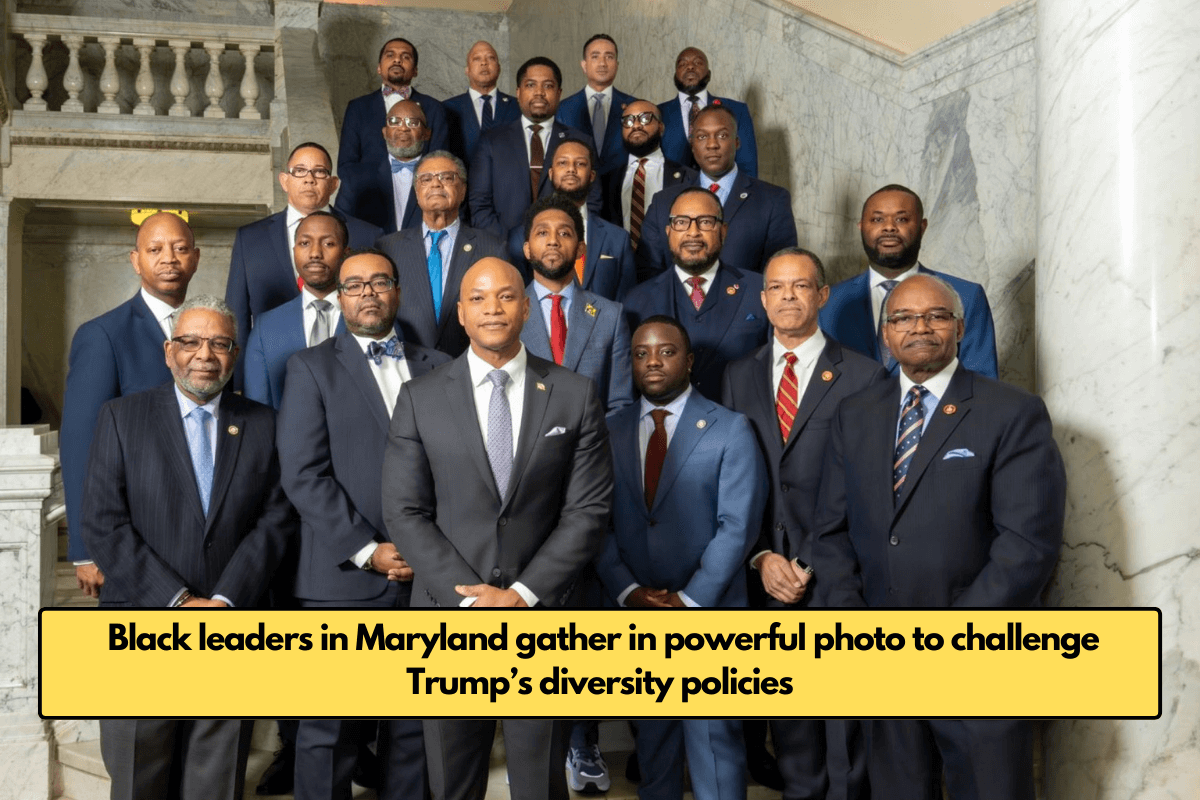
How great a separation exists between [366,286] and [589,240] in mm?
1191

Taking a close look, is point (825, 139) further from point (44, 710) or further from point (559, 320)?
point (44, 710)

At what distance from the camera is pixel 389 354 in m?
3.62

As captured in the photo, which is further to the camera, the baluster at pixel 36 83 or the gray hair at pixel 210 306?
the baluster at pixel 36 83

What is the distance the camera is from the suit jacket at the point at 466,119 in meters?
6.06

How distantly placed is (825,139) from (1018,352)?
183 cm

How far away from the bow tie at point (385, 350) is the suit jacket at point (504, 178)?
153cm

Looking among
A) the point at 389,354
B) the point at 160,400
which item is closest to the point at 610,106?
the point at 389,354

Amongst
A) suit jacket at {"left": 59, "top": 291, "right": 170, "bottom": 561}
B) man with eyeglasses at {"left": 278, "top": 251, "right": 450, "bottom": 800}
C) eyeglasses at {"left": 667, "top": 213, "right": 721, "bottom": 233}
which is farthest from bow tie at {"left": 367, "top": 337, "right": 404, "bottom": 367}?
eyeglasses at {"left": 667, "top": 213, "right": 721, "bottom": 233}

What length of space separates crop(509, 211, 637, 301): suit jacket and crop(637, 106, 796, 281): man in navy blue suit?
0.61ft

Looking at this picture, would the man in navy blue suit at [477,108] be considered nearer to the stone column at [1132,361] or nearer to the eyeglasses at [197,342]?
the eyeglasses at [197,342]

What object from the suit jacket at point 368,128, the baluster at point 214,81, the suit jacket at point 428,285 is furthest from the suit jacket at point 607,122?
the baluster at point 214,81

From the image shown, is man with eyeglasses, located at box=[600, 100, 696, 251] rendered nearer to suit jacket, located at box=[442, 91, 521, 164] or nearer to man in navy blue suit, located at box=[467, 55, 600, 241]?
man in navy blue suit, located at box=[467, 55, 600, 241]

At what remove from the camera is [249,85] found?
886cm

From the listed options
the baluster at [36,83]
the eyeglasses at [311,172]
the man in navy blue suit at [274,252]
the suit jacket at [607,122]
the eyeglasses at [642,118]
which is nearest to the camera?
the man in navy blue suit at [274,252]
